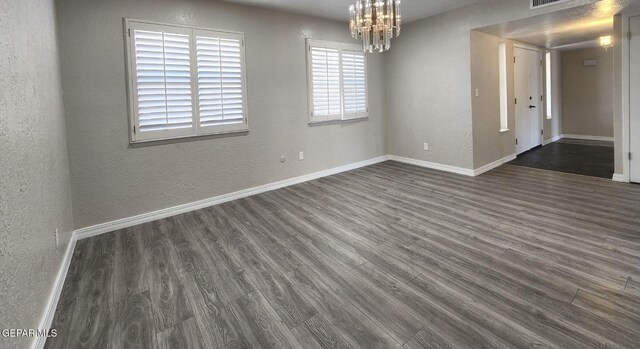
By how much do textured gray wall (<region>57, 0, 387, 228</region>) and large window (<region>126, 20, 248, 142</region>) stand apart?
0.12 metres

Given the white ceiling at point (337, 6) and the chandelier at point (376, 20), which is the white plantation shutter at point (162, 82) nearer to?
the white ceiling at point (337, 6)

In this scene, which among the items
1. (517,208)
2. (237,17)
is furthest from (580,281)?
(237,17)

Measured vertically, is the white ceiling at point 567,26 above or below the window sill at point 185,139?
above

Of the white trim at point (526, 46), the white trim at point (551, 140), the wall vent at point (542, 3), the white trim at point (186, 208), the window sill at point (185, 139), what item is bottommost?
the white trim at point (186, 208)

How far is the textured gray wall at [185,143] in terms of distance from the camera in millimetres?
3449

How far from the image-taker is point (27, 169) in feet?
6.09

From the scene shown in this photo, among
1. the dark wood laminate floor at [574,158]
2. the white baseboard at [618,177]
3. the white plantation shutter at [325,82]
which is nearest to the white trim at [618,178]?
the white baseboard at [618,177]

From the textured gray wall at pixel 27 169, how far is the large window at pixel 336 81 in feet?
11.3

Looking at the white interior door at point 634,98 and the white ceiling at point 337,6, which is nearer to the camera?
the white interior door at point 634,98

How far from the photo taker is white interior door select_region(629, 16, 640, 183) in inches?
166

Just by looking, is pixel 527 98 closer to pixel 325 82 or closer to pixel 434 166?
pixel 434 166

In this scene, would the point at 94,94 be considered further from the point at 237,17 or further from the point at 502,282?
the point at 502,282

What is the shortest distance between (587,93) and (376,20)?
25.9ft

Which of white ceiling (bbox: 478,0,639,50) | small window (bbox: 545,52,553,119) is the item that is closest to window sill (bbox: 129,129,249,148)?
white ceiling (bbox: 478,0,639,50)
